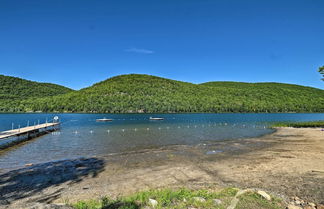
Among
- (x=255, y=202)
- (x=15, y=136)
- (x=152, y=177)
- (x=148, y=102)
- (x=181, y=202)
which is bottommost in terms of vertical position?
(x=15, y=136)

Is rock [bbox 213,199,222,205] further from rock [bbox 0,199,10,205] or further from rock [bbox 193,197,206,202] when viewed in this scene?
rock [bbox 0,199,10,205]

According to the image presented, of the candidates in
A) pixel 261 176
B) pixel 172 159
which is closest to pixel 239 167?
pixel 261 176

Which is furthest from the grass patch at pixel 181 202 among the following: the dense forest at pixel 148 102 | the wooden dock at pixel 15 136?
the dense forest at pixel 148 102

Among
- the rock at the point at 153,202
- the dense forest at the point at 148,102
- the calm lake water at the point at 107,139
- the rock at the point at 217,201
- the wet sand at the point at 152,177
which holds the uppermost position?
the dense forest at the point at 148,102

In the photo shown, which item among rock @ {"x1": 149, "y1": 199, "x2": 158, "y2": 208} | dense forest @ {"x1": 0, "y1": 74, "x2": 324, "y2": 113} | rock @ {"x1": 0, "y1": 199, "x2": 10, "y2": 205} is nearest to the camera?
rock @ {"x1": 149, "y1": 199, "x2": 158, "y2": 208}

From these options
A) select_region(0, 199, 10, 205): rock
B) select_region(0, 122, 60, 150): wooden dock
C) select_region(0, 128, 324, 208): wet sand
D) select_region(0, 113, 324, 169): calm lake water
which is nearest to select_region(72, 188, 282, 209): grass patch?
select_region(0, 128, 324, 208): wet sand

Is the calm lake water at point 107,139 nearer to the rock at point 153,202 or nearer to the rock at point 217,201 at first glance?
the rock at point 153,202

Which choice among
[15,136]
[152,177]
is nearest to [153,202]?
[152,177]

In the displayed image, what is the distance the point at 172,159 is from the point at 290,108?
197908 millimetres

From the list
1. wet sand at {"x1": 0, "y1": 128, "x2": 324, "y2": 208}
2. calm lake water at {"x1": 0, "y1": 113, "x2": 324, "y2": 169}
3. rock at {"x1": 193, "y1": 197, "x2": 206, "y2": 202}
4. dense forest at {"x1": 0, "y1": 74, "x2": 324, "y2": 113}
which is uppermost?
dense forest at {"x1": 0, "y1": 74, "x2": 324, "y2": 113}

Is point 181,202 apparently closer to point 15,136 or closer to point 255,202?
point 255,202

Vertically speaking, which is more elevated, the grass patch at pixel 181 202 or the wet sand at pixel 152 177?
the grass patch at pixel 181 202

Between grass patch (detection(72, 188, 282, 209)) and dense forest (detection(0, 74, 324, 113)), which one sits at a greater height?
dense forest (detection(0, 74, 324, 113))

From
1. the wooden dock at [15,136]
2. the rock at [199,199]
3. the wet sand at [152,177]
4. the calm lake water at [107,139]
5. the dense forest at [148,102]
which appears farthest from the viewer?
the dense forest at [148,102]
